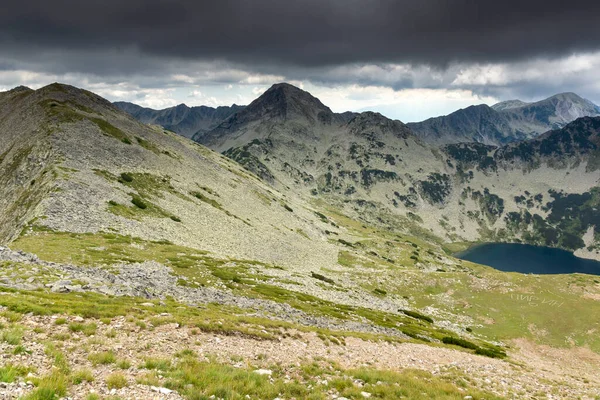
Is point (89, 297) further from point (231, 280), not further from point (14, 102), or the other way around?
point (14, 102)

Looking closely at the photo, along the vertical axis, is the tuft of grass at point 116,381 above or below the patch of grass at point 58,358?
below

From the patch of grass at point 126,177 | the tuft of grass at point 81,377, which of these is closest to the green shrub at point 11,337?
the tuft of grass at point 81,377

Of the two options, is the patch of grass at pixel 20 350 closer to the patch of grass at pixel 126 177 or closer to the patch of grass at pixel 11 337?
the patch of grass at pixel 11 337

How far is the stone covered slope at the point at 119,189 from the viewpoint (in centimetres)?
5928

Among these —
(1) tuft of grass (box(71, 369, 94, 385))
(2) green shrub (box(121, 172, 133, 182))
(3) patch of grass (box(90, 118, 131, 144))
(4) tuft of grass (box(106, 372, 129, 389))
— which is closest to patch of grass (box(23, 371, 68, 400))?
(1) tuft of grass (box(71, 369, 94, 385))

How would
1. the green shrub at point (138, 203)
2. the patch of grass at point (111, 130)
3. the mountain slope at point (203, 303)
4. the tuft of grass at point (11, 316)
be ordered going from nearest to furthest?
1. the mountain slope at point (203, 303)
2. the tuft of grass at point (11, 316)
3. the green shrub at point (138, 203)
4. the patch of grass at point (111, 130)

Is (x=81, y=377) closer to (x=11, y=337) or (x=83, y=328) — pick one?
(x=11, y=337)

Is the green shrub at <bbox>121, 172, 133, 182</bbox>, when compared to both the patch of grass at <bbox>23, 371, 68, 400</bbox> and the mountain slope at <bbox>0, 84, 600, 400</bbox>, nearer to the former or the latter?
the mountain slope at <bbox>0, 84, 600, 400</bbox>

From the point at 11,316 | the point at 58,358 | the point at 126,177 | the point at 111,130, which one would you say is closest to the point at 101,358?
the point at 58,358

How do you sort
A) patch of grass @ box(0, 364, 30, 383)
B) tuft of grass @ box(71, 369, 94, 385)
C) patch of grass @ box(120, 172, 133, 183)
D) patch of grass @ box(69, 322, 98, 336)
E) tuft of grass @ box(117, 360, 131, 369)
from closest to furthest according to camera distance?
patch of grass @ box(0, 364, 30, 383)
tuft of grass @ box(71, 369, 94, 385)
tuft of grass @ box(117, 360, 131, 369)
patch of grass @ box(69, 322, 98, 336)
patch of grass @ box(120, 172, 133, 183)

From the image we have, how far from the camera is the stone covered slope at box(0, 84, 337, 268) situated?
59281 mm

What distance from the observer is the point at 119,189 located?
246 feet

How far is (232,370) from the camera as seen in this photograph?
52.5ft

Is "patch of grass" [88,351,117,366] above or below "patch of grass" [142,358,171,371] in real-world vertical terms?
above
